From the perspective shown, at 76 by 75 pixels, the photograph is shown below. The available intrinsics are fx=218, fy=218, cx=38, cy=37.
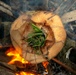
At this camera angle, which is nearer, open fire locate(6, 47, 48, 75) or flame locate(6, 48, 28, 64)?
open fire locate(6, 47, 48, 75)

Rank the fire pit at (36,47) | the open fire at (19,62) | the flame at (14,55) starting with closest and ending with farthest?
the fire pit at (36,47) → the open fire at (19,62) → the flame at (14,55)

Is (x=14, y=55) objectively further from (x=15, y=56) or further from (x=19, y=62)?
(x=19, y=62)

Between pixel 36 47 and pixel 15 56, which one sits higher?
pixel 36 47

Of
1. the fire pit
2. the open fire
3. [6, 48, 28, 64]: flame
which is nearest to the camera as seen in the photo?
the fire pit

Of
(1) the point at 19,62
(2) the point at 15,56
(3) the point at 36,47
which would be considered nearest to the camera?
(3) the point at 36,47

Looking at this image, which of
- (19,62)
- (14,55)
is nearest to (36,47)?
(19,62)

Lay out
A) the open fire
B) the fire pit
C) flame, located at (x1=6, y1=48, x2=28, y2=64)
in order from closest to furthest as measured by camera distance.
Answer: the fire pit
the open fire
flame, located at (x1=6, y1=48, x2=28, y2=64)

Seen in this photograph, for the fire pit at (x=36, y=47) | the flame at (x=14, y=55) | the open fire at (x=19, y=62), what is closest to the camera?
the fire pit at (x=36, y=47)

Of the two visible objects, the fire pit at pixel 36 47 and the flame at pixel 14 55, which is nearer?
the fire pit at pixel 36 47

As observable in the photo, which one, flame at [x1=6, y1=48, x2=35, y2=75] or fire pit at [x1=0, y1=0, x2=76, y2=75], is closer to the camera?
fire pit at [x1=0, y1=0, x2=76, y2=75]

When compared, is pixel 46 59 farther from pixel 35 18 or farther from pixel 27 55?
pixel 35 18

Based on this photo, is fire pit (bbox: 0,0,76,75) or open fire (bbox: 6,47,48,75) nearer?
fire pit (bbox: 0,0,76,75)
